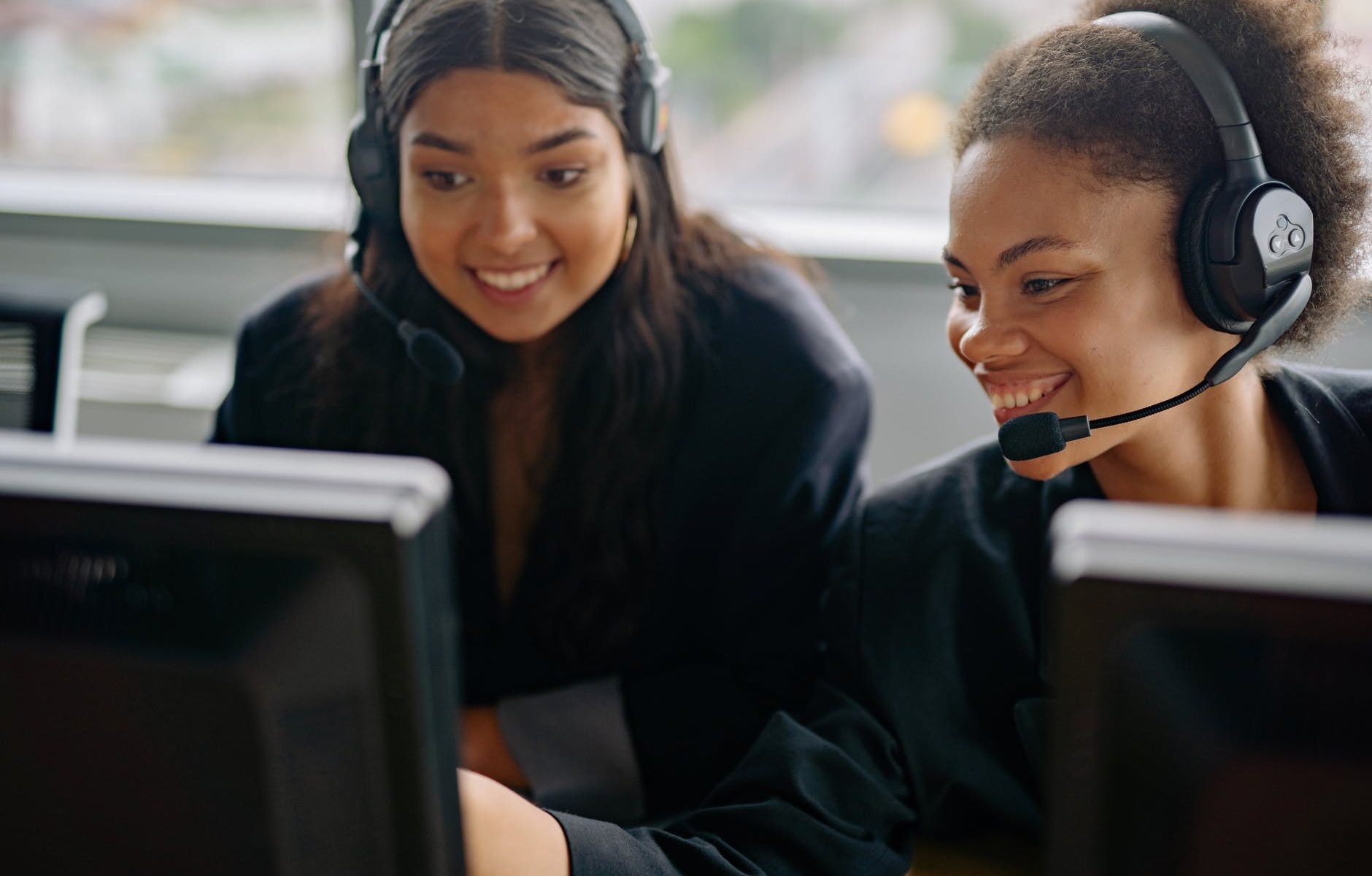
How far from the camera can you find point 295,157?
100 inches

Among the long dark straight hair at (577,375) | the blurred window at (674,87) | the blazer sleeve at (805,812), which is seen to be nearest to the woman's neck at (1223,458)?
the blazer sleeve at (805,812)

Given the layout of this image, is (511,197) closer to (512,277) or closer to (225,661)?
(512,277)

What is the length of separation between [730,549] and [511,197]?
42 centimetres

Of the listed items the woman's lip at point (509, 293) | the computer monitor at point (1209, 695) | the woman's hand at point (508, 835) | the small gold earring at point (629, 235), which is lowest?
the woman's hand at point (508, 835)

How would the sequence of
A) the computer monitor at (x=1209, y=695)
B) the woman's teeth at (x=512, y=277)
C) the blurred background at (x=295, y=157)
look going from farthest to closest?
the blurred background at (x=295, y=157) → the woman's teeth at (x=512, y=277) → the computer monitor at (x=1209, y=695)

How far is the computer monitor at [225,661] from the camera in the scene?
1.50 feet

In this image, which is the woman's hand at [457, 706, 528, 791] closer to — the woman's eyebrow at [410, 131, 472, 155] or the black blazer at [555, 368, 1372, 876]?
the black blazer at [555, 368, 1372, 876]

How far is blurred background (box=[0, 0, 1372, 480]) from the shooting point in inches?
82.8

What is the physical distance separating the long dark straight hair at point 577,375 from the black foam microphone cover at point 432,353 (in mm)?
84

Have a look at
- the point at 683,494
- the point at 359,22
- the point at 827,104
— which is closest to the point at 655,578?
the point at 683,494

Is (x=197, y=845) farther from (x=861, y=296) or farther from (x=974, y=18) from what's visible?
(x=974, y=18)

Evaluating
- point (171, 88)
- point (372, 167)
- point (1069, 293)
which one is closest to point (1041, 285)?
point (1069, 293)

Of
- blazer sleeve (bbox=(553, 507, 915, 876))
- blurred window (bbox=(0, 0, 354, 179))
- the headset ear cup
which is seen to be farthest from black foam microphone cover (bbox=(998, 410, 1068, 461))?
blurred window (bbox=(0, 0, 354, 179))

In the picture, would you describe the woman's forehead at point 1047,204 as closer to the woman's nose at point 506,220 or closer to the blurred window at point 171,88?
the woman's nose at point 506,220
